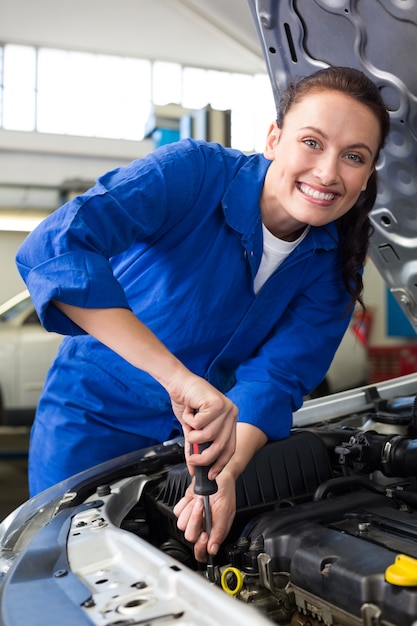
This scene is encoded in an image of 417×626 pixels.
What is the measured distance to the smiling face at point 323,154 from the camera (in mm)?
1239

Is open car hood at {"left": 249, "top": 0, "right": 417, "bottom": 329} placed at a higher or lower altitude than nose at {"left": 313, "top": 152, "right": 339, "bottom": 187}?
higher

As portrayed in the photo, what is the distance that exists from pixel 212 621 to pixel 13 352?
395cm

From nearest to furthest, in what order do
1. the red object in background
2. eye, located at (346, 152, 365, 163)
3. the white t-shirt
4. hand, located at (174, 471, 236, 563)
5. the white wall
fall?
hand, located at (174, 471, 236, 563), eye, located at (346, 152, 365, 163), the white t-shirt, the red object in background, the white wall

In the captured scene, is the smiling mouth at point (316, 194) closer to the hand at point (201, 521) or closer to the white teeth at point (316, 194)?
the white teeth at point (316, 194)

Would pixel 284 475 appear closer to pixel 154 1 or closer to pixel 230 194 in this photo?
pixel 230 194

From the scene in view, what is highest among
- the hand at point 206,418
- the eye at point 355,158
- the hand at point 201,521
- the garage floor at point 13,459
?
the eye at point 355,158

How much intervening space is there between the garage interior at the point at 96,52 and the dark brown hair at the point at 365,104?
6.07 m

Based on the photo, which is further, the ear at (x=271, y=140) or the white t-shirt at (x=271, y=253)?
Answer: the white t-shirt at (x=271, y=253)

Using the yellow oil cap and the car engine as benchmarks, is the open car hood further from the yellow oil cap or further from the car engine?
the yellow oil cap

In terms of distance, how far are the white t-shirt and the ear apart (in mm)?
160

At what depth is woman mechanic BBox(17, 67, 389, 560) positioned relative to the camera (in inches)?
43.6

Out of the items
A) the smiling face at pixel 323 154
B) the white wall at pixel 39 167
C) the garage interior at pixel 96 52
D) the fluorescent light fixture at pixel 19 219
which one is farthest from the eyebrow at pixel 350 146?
the white wall at pixel 39 167

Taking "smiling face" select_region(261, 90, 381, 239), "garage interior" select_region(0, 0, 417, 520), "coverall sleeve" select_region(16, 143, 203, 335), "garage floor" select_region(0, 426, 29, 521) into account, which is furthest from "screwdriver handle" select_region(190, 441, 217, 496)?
"garage interior" select_region(0, 0, 417, 520)

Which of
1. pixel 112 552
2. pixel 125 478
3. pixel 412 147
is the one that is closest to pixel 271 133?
pixel 412 147
